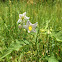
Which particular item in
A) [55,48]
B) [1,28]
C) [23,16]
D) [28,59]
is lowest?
[28,59]

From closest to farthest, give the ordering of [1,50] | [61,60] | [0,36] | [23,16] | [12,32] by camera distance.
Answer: [61,60] < [23,16] < [1,50] < [0,36] < [12,32]

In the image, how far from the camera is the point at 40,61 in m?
1.02

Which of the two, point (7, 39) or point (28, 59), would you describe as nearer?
point (28, 59)

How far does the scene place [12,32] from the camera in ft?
5.25

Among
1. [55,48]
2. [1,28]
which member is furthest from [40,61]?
[1,28]

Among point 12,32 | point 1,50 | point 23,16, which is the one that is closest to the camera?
point 23,16

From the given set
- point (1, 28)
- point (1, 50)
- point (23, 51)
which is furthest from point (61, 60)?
point (1, 28)

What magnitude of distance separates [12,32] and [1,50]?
43 centimetres

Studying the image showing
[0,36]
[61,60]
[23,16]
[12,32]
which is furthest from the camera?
[12,32]

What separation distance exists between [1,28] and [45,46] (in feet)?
2.73

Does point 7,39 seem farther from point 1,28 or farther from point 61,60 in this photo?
point 61,60

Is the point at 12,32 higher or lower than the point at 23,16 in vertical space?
lower

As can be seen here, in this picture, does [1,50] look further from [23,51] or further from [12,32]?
[12,32]

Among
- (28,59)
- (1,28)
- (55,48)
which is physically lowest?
(28,59)
